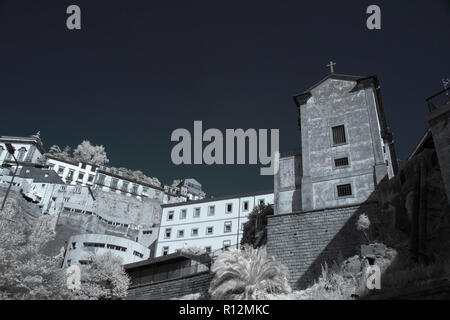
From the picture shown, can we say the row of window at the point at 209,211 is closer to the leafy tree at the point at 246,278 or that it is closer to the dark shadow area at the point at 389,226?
the dark shadow area at the point at 389,226

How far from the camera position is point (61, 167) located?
89062 mm

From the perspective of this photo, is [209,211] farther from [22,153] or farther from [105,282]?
[22,153]

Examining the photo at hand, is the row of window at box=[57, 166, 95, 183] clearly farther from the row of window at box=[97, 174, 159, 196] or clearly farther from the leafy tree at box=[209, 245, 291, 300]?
the leafy tree at box=[209, 245, 291, 300]

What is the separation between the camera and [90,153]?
10450 centimetres

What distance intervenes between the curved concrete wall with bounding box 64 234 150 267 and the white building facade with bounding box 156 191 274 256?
3567mm

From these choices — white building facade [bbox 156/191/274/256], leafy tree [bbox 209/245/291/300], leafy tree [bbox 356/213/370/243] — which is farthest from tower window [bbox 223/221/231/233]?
leafy tree [bbox 209/245/291/300]

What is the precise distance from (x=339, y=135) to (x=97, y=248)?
37.4m

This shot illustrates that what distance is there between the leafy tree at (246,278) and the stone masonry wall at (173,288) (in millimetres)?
4692

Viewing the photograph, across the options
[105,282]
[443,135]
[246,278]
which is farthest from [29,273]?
[443,135]

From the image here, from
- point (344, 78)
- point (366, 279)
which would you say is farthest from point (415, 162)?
point (344, 78)

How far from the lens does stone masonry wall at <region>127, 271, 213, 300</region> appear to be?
1054 inches

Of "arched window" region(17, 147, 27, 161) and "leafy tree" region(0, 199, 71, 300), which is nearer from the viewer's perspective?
"leafy tree" region(0, 199, 71, 300)
